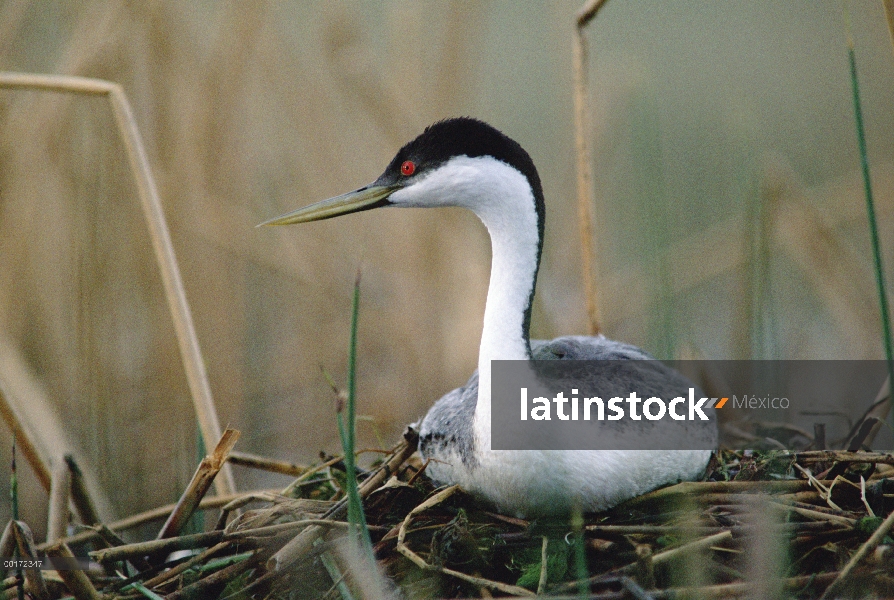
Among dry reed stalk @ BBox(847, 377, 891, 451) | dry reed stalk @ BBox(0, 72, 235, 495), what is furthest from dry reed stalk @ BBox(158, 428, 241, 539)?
dry reed stalk @ BBox(847, 377, 891, 451)

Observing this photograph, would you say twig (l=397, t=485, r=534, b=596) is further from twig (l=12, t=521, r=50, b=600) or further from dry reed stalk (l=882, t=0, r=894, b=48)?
dry reed stalk (l=882, t=0, r=894, b=48)

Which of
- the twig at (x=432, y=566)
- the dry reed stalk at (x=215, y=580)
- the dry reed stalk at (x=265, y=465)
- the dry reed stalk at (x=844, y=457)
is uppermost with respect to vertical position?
the dry reed stalk at (x=844, y=457)

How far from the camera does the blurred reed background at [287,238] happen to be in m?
3.44

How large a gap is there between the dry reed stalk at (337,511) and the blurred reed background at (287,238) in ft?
2.98

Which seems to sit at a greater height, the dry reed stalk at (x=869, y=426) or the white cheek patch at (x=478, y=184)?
the white cheek patch at (x=478, y=184)

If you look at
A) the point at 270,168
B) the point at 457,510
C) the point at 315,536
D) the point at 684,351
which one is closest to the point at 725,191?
the point at 684,351

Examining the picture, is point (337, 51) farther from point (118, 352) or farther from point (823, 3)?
point (823, 3)

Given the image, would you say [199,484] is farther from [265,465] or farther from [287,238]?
[287,238]

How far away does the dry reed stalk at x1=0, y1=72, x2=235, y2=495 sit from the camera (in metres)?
2.63

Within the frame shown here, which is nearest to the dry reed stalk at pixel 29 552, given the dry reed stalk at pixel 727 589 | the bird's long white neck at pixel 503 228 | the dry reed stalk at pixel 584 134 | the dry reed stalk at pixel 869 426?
the bird's long white neck at pixel 503 228

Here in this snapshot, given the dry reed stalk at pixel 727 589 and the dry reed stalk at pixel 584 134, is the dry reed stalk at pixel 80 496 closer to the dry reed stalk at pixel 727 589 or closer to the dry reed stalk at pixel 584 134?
the dry reed stalk at pixel 727 589

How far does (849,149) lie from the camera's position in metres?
5.54

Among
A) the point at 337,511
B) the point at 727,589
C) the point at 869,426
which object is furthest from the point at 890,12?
the point at 337,511

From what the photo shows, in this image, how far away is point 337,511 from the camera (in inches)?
85.0
